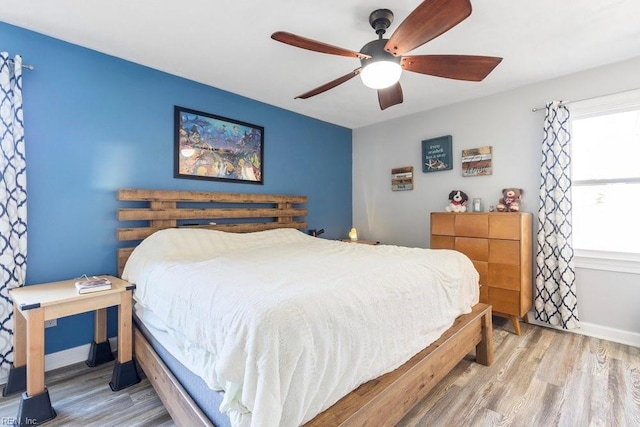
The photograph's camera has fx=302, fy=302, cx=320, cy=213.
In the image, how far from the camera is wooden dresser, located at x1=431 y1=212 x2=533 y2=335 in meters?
2.80

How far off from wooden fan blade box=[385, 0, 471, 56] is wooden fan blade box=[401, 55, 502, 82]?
228 mm

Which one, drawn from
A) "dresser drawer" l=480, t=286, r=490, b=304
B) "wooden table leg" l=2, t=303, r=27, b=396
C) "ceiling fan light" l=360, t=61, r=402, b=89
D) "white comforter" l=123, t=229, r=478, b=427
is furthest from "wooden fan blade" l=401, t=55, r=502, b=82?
"wooden table leg" l=2, t=303, r=27, b=396

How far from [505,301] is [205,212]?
303 cm

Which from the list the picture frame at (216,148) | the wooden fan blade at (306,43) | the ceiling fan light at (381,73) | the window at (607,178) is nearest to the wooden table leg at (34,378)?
the picture frame at (216,148)

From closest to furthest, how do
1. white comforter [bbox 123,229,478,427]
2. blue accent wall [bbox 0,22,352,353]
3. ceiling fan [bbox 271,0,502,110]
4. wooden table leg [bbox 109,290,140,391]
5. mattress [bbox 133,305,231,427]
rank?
white comforter [bbox 123,229,478,427] → mattress [bbox 133,305,231,427] → ceiling fan [bbox 271,0,502,110] → wooden table leg [bbox 109,290,140,391] → blue accent wall [bbox 0,22,352,353]

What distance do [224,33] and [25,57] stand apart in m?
1.44

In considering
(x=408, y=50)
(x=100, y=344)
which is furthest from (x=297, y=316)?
(x=100, y=344)

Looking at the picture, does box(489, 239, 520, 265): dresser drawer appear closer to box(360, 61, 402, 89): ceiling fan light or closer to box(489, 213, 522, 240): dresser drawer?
box(489, 213, 522, 240): dresser drawer

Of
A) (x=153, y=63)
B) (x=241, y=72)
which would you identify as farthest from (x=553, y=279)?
(x=153, y=63)

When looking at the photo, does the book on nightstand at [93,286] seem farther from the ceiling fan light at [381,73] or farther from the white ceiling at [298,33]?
the ceiling fan light at [381,73]

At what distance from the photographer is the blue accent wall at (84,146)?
7.27 feet

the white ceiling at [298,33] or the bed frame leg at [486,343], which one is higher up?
the white ceiling at [298,33]

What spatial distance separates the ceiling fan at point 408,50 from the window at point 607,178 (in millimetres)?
1648

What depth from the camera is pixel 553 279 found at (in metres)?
2.90
